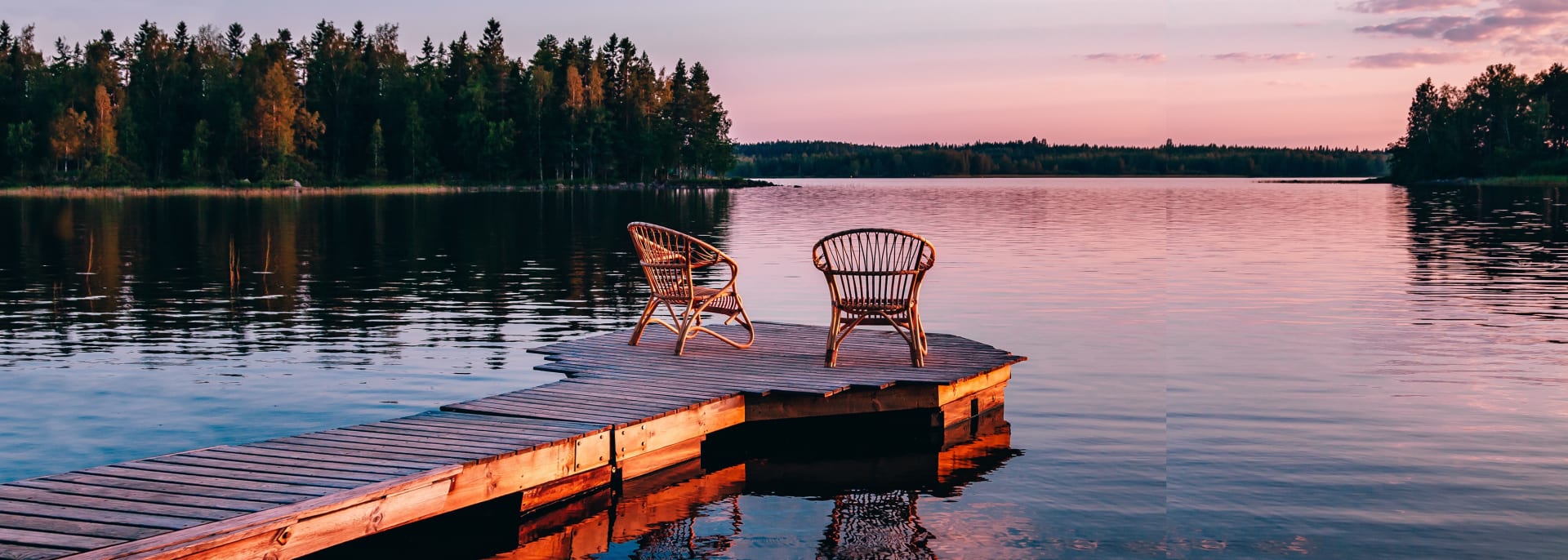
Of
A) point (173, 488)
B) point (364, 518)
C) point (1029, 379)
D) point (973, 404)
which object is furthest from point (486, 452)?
point (1029, 379)

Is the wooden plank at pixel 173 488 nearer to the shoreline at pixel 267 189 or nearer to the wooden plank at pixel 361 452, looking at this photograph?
the wooden plank at pixel 361 452

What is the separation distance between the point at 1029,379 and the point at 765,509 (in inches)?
213

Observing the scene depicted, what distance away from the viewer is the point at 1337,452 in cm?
970

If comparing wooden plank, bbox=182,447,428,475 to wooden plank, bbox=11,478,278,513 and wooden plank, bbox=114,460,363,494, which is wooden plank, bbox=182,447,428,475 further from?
wooden plank, bbox=11,478,278,513

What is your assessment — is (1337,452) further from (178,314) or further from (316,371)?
(178,314)

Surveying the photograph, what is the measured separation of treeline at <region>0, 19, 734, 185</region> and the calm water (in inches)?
2496

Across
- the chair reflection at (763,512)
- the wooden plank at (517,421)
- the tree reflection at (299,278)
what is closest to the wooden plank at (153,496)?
the chair reflection at (763,512)

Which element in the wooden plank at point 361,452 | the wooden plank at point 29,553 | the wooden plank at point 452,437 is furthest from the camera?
the wooden plank at point 452,437

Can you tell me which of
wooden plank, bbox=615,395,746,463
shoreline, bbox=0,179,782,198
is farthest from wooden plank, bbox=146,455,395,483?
shoreline, bbox=0,179,782,198

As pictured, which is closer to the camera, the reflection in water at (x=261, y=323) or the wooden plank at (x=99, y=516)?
the wooden plank at (x=99, y=516)

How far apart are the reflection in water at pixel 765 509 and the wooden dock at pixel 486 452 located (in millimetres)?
245

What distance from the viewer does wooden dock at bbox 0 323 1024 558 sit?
19.7 feet

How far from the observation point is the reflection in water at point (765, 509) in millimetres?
7516

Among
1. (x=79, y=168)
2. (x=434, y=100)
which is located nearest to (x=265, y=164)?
(x=79, y=168)
